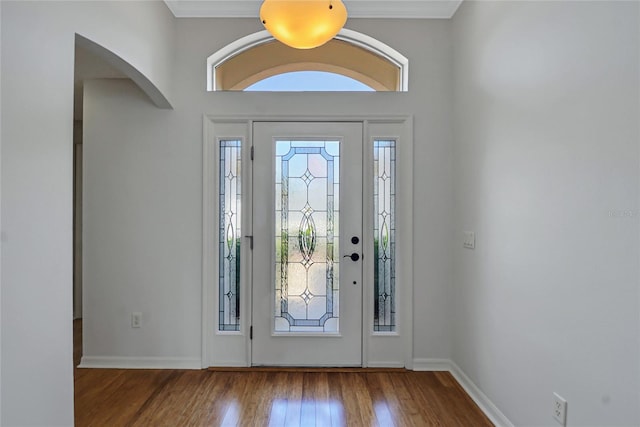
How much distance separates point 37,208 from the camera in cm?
160

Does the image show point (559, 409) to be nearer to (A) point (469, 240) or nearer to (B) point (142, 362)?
(A) point (469, 240)

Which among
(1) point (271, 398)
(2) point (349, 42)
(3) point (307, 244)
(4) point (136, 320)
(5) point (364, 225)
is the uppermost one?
(2) point (349, 42)

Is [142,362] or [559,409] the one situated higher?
[559,409]

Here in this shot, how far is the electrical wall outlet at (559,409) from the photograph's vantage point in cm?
175

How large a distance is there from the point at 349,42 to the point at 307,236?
1.73 meters

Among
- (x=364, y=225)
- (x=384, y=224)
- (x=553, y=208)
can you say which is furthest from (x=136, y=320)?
(x=553, y=208)

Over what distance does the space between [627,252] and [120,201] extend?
331 centimetres

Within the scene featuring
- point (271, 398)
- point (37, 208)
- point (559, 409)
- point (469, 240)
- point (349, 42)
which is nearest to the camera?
point (37, 208)

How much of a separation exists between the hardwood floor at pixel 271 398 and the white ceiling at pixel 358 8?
116 inches

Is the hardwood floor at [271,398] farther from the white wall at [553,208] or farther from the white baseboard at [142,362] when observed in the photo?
the white wall at [553,208]

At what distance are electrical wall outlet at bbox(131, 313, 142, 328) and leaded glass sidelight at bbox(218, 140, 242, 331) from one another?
65cm

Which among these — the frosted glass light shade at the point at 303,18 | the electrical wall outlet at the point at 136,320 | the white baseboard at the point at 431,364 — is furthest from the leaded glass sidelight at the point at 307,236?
the frosted glass light shade at the point at 303,18

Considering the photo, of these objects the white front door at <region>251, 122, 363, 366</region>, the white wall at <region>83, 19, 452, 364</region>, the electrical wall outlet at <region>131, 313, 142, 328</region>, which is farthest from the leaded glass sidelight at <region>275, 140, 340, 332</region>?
the electrical wall outlet at <region>131, 313, 142, 328</region>

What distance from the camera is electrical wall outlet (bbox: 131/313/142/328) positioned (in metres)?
3.17
